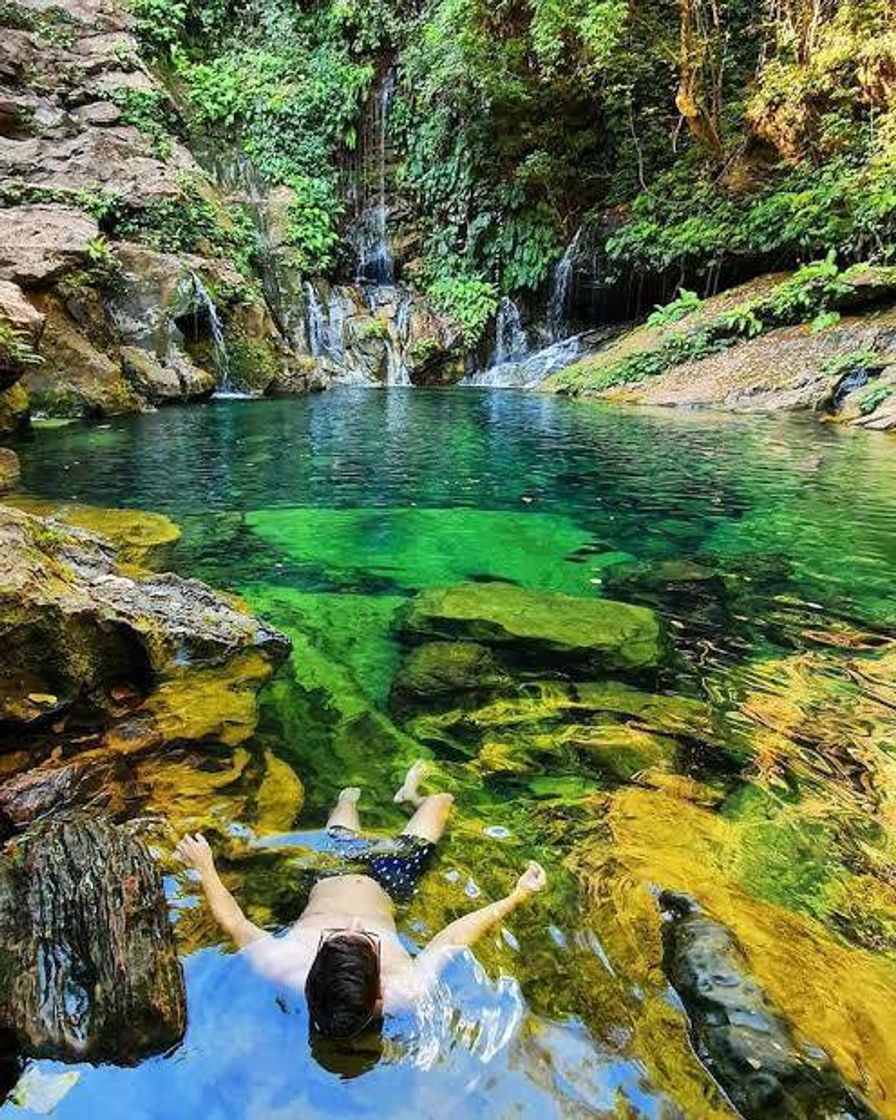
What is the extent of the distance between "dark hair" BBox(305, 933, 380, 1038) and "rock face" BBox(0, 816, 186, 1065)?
0.34 metres

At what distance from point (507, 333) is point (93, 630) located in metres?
20.1

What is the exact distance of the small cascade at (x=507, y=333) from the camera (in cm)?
2215

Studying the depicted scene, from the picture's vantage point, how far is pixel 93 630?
11.8 feet

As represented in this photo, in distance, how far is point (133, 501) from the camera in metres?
7.64

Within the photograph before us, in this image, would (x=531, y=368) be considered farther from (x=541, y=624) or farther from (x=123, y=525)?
(x=541, y=624)

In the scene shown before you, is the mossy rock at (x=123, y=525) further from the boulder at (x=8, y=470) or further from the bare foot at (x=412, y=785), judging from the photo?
the bare foot at (x=412, y=785)

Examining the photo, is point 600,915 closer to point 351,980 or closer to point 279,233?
point 351,980

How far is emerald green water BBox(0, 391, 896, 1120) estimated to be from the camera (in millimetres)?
1922

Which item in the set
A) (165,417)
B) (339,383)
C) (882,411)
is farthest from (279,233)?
(882,411)

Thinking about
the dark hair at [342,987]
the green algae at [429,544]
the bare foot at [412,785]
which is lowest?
the green algae at [429,544]

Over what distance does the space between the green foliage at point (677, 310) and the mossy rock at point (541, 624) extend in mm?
14294

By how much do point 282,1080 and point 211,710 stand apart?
198cm

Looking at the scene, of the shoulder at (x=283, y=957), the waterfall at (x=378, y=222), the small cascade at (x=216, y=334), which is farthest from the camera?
the waterfall at (x=378, y=222)

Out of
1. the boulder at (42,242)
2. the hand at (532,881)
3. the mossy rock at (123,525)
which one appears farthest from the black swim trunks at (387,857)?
the boulder at (42,242)
